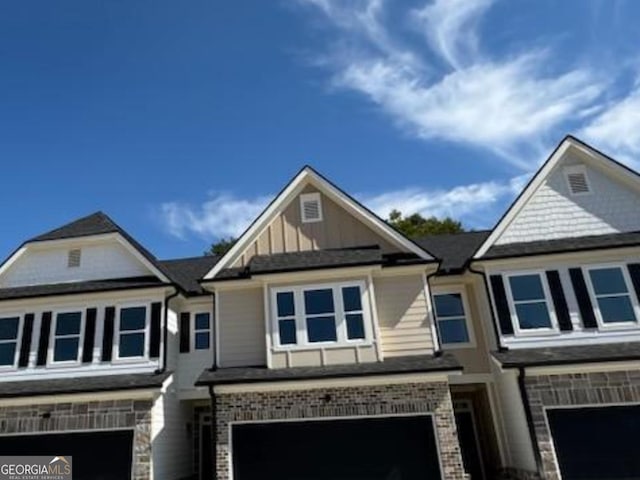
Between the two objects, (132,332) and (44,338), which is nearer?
(132,332)

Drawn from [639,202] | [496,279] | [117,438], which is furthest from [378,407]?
[639,202]

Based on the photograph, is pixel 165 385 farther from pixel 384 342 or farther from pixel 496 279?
pixel 496 279

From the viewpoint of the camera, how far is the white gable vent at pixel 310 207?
1534cm

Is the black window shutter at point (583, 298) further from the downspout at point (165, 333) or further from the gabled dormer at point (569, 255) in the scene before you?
the downspout at point (165, 333)

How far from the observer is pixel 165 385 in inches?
A: 546

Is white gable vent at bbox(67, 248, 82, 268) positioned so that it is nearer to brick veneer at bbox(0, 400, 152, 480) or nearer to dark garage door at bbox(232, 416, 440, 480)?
brick veneer at bbox(0, 400, 152, 480)

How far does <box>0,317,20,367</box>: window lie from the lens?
14906 mm

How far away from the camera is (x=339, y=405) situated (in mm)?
12680

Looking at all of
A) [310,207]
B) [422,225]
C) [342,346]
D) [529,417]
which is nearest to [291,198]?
[310,207]

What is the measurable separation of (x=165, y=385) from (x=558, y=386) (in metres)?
10.9

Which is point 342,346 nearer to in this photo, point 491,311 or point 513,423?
point 491,311

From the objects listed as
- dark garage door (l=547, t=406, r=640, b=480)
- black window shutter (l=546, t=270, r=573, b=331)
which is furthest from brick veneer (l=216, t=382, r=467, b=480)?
black window shutter (l=546, t=270, r=573, b=331)

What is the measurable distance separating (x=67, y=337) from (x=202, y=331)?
4.19 meters

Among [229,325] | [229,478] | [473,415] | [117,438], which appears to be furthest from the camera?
[473,415]
